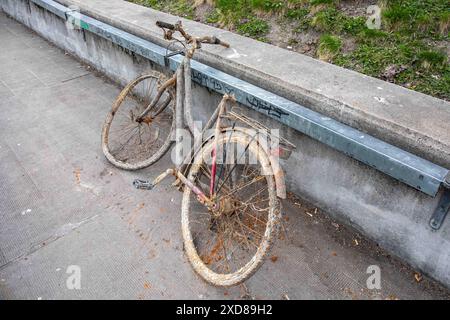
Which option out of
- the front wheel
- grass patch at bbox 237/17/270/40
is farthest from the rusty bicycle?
grass patch at bbox 237/17/270/40

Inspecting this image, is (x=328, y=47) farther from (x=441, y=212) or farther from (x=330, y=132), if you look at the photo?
(x=441, y=212)

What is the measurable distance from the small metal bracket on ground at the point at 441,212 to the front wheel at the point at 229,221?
1.15m

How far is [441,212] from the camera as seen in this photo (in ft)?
8.55

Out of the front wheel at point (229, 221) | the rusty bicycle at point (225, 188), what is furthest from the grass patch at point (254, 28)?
the front wheel at point (229, 221)

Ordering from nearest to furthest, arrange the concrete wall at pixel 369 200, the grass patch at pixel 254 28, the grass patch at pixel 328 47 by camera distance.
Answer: the concrete wall at pixel 369 200 → the grass patch at pixel 328 47 → the grass patch at pixel 254 28

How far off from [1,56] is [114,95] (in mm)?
3099

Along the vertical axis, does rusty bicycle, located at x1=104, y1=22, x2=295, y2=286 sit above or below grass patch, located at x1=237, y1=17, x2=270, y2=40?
below

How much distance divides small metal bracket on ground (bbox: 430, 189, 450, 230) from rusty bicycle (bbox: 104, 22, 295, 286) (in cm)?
112

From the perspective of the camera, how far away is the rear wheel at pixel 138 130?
13.0 ft

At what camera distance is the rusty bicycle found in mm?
2633

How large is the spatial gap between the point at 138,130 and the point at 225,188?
1984mm

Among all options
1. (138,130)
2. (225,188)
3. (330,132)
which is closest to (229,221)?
(225,188)

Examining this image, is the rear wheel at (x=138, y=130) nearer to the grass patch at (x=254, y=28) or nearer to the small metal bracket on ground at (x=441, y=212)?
the grass patch at (x=254, y=28)

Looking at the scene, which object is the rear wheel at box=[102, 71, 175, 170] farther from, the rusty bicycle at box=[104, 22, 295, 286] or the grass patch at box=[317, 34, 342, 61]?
the grass patch at box=[317, 34, 342, 61]
